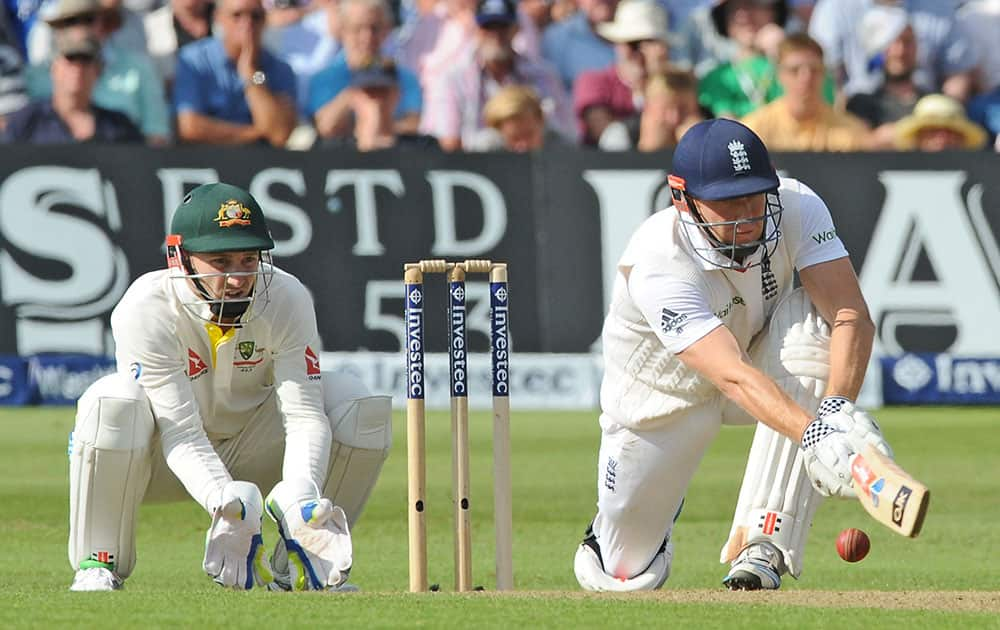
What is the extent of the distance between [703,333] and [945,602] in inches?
35.0

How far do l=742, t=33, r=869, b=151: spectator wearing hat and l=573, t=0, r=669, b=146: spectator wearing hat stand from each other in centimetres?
106

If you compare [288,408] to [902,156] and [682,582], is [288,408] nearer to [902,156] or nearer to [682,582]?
[682,582]

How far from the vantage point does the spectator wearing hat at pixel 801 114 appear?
36.7ft

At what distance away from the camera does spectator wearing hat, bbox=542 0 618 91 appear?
41.4ft

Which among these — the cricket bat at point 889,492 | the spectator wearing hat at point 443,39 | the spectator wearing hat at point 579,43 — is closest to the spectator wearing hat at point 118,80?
the spectator wearing hat at point 443,39

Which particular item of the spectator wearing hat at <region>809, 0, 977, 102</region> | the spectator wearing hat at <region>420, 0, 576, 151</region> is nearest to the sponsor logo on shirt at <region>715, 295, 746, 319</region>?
the spectator wearing hat at <region>420, 0, 576, 151</region>

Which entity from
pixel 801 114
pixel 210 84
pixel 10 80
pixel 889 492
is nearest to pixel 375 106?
pixel 210 84

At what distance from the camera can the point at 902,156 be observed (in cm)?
1098

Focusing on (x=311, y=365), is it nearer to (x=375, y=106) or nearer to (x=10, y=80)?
(x=375, y=106)

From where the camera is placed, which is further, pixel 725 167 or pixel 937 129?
pixel 937 129

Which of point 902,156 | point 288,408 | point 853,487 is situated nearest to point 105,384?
point 288,408

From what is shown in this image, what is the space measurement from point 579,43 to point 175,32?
260 centimetres

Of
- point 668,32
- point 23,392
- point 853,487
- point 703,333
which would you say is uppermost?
point 668,32

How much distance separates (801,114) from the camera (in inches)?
445
